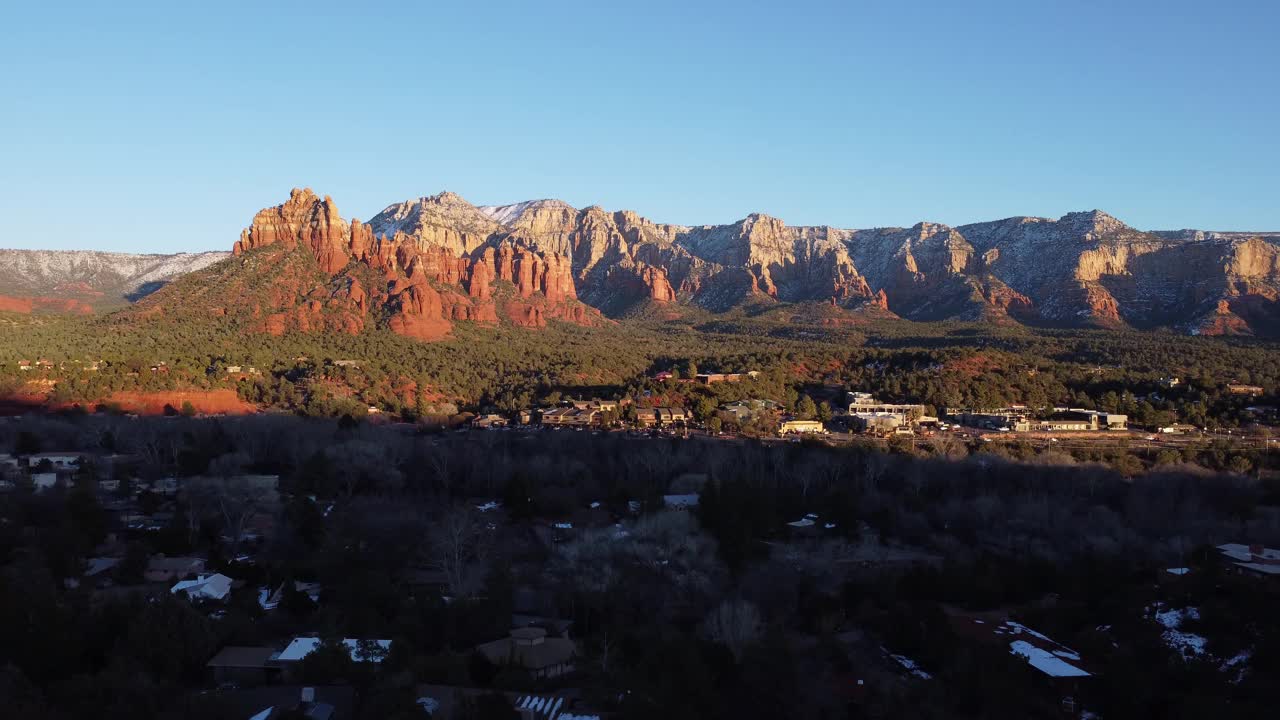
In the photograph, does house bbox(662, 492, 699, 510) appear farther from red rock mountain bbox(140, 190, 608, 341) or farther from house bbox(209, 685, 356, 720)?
red rock mountain bbox(140, 190, 608, 341)

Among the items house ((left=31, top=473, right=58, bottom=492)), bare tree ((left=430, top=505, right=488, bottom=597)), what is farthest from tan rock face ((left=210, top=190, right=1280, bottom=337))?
bare tree ((left=430, top=505, right=488, bottom=597))

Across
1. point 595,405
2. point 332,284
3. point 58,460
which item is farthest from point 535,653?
point 332,284

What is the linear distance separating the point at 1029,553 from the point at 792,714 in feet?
57.4

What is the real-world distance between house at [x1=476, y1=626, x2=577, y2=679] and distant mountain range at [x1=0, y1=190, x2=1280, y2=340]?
205 feet

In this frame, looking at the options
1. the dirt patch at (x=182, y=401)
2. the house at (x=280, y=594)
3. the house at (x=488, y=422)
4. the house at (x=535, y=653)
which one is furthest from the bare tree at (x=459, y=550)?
the dirt patch at (x=182, y=401)

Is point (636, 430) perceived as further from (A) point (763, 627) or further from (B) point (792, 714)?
(B) point (792, 714)

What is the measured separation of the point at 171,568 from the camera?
3184cm

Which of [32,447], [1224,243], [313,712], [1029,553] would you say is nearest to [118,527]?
[32,447]

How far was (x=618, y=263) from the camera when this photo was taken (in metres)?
163

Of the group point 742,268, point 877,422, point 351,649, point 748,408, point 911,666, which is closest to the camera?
point 351,649

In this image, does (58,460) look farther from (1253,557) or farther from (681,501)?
A: (1253,557)

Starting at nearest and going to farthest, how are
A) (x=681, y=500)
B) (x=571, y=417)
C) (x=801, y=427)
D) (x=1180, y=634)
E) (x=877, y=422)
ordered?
(x=1180, y=634) → (x=681, y=500) → (x=877, y=422) → (x=801, y=427) → (x=571, y=417)

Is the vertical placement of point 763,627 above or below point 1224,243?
below

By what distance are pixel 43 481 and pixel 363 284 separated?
51225mm
